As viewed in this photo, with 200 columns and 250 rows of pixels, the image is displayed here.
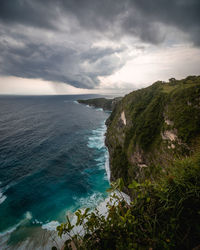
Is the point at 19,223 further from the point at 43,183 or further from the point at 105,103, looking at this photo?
the point at 105,103

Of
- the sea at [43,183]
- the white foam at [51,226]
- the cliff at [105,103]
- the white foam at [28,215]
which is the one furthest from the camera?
the cliff at [105,103]

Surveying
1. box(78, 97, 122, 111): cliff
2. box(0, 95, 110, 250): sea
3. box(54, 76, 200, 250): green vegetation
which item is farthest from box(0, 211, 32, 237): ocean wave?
box(78, 97, 122, 111): cliff

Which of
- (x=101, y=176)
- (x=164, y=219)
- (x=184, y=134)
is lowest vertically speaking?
(x=101, y=176)

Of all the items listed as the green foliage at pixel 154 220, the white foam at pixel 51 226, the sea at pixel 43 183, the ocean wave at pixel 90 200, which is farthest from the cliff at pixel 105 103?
the green foliage at pixel 154 220

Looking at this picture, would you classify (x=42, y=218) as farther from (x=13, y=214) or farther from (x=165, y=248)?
(x=165, y=248)

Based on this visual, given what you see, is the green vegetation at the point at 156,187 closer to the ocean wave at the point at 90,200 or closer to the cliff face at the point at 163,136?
the cliff face at the point at 163,136

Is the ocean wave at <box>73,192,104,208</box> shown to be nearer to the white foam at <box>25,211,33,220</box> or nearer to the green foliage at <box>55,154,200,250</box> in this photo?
the white foam at <box>25,211,33,220</box>

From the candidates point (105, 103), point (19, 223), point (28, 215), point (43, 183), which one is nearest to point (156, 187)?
point (19, 223)

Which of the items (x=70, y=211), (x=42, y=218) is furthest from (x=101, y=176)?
(x=42, y=218)
